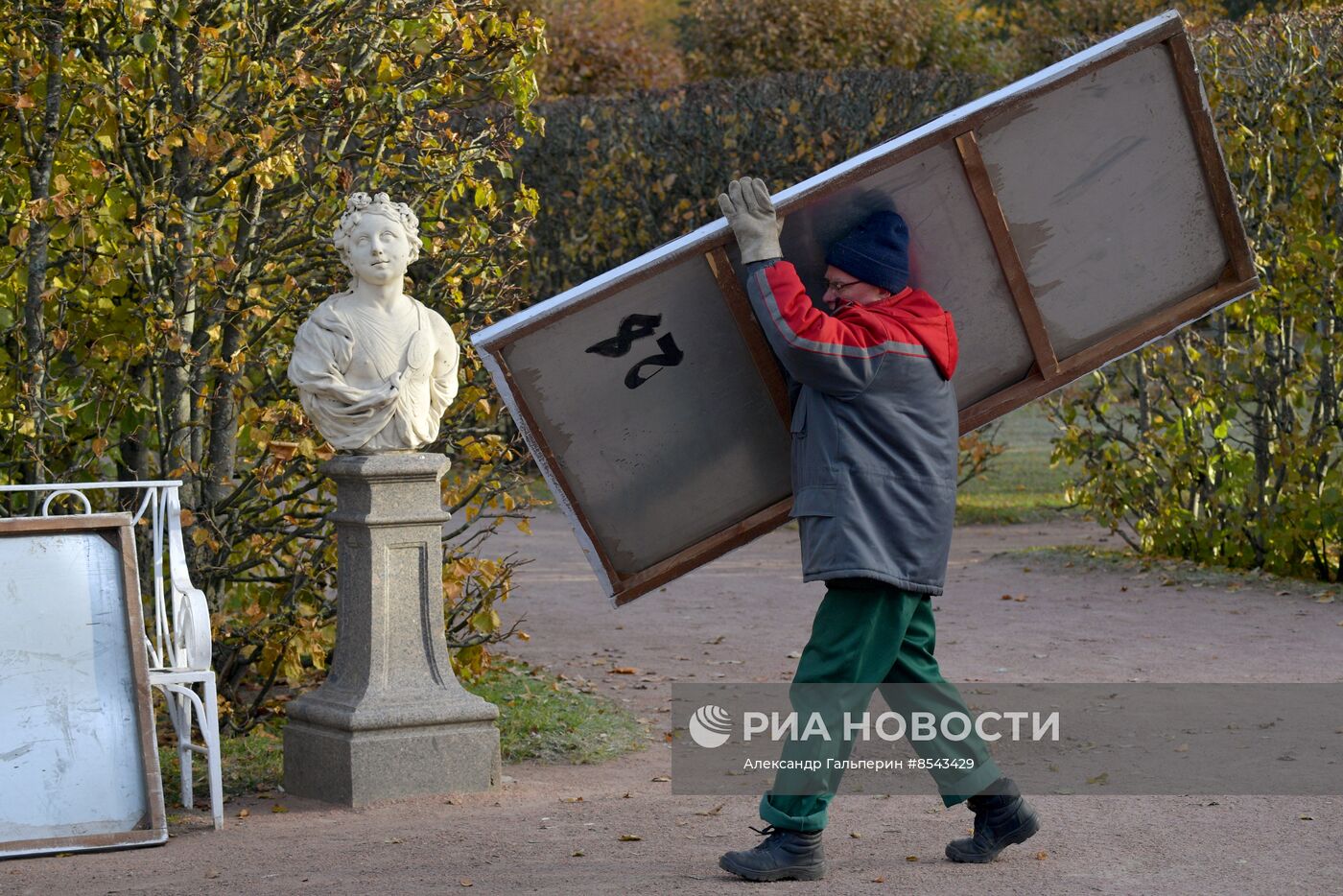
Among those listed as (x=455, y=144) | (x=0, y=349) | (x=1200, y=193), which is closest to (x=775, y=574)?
(x=455, y=144)

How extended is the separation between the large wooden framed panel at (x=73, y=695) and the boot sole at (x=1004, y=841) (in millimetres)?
2269

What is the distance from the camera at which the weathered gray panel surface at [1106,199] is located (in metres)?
4.53

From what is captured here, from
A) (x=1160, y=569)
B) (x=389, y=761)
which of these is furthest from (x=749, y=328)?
(x=1160, y=569)

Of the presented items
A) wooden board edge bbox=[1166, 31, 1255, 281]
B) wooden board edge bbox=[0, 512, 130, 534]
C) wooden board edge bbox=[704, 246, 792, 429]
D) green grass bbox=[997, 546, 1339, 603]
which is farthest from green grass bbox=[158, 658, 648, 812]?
green grass bbox=[997, 546, 1339, 603]

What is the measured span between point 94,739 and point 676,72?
23096 millimetres

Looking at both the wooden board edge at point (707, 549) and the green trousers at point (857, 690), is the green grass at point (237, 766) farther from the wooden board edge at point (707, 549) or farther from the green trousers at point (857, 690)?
the green trousers at point (857, 690)

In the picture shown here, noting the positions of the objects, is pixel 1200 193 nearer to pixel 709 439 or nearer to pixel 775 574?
pixel 709 439

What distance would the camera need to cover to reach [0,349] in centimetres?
A: 617

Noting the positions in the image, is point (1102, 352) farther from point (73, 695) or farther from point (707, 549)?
point (73, 695)

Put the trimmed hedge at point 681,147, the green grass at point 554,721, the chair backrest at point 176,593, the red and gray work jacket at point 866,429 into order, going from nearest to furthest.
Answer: the red and gray work jacket at point 866,429 → the chair backrest at point 176,593 → the green grass at point 554,721 → the trimmed hedge at point 681,147

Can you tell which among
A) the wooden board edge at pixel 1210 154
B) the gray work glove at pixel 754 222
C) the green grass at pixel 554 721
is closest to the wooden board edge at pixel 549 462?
the gray work glove at pixel 754 222

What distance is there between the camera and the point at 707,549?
471cm

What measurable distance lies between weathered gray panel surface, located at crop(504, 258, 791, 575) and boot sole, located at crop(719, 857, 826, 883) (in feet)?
2.86
